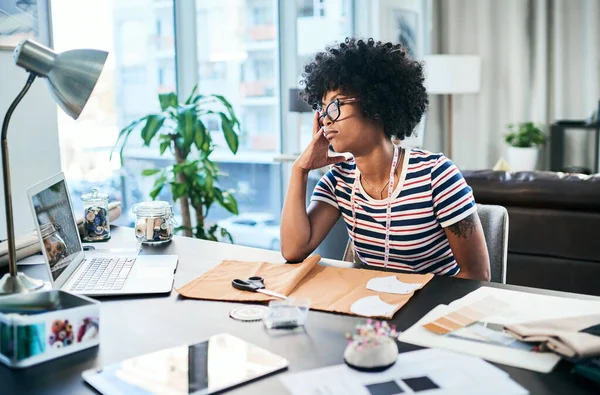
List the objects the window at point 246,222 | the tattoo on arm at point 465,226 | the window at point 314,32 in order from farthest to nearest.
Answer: the window at point 314,32 < the window at point 246,222 < the tattoo on arm at point 465,226

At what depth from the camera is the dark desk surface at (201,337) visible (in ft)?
3.23

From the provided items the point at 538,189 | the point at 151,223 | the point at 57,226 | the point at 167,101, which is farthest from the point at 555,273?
the point at 57,226

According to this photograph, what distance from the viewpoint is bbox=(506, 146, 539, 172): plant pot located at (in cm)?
577

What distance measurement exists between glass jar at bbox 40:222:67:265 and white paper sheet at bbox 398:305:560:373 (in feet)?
2.49

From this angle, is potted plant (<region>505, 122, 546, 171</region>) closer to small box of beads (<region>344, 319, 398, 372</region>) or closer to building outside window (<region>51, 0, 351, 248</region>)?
building outside window (<region>51, 0, 351, 248</region>)

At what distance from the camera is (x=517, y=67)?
20.2ft

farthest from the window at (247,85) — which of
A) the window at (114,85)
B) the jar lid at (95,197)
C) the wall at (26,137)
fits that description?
the jar lid at (95,197)

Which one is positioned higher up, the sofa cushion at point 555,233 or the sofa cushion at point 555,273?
the sofa cushion at point 555,233

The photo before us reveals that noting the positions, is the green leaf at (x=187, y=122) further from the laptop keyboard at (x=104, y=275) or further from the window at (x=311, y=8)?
the window at (x=311, y=8)

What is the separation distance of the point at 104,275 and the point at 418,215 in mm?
800

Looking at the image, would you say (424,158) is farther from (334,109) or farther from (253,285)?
(253,285)

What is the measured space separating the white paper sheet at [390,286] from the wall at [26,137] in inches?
72.7

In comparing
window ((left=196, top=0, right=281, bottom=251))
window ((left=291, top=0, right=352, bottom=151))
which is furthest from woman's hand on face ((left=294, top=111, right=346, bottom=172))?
window ((left=291, top=0, right=352, bottom=151))

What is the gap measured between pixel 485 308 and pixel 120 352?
67 centimetres
